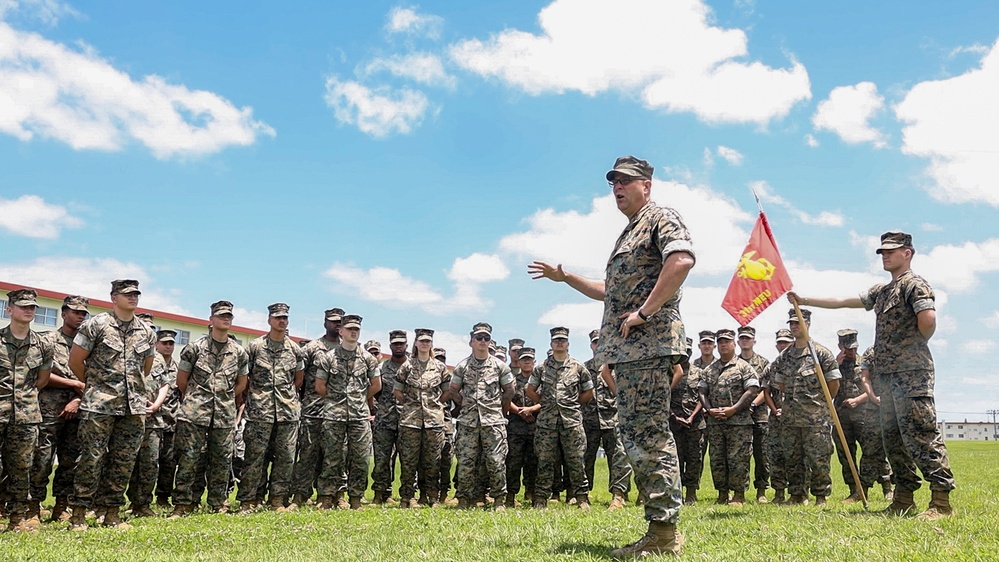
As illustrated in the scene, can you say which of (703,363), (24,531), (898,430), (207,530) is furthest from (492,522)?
(703,363)

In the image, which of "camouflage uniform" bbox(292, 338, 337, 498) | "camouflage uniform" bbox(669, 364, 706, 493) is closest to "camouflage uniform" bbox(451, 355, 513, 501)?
"camouflage uniform" bbox(292, 338, 337, 498)

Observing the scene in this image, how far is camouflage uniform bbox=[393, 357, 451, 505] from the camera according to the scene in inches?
404

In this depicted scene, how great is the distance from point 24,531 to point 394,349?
18.1 feet

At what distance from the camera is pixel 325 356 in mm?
10266

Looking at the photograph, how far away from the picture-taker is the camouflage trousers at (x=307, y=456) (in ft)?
33.6

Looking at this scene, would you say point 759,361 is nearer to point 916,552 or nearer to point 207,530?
point 916,552

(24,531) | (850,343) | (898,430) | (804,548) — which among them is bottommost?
(24,531)

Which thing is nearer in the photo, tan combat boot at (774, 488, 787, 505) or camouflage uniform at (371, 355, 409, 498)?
tan combat boot at (774, 488, 787, 505)

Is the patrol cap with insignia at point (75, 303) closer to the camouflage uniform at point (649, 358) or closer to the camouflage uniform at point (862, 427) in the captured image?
the camouflage uniform at point (649, 358)

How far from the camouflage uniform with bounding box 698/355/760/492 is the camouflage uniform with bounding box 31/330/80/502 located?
8.30 meters

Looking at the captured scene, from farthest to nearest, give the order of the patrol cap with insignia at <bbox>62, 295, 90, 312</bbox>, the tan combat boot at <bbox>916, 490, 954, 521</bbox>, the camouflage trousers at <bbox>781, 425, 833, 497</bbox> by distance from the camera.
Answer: the camouflage trousers at <bbox>781, 425, 833, 497</bbox>
the patrol cap with insignia at <bbox>62, 295, 90, 312</bbox>
the tan combat boot at <bbox>916, 490, 954, 521</bbox>

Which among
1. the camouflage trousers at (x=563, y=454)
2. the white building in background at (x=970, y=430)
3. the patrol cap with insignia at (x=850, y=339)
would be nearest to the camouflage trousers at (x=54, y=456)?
the camouflage trousers at (x=563, y=454)

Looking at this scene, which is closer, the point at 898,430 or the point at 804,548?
the point at 804,548

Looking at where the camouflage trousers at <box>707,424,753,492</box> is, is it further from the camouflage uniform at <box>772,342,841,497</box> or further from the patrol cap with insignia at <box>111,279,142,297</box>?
the patrol cap with insignia at <box>111,279,142,297</box>
